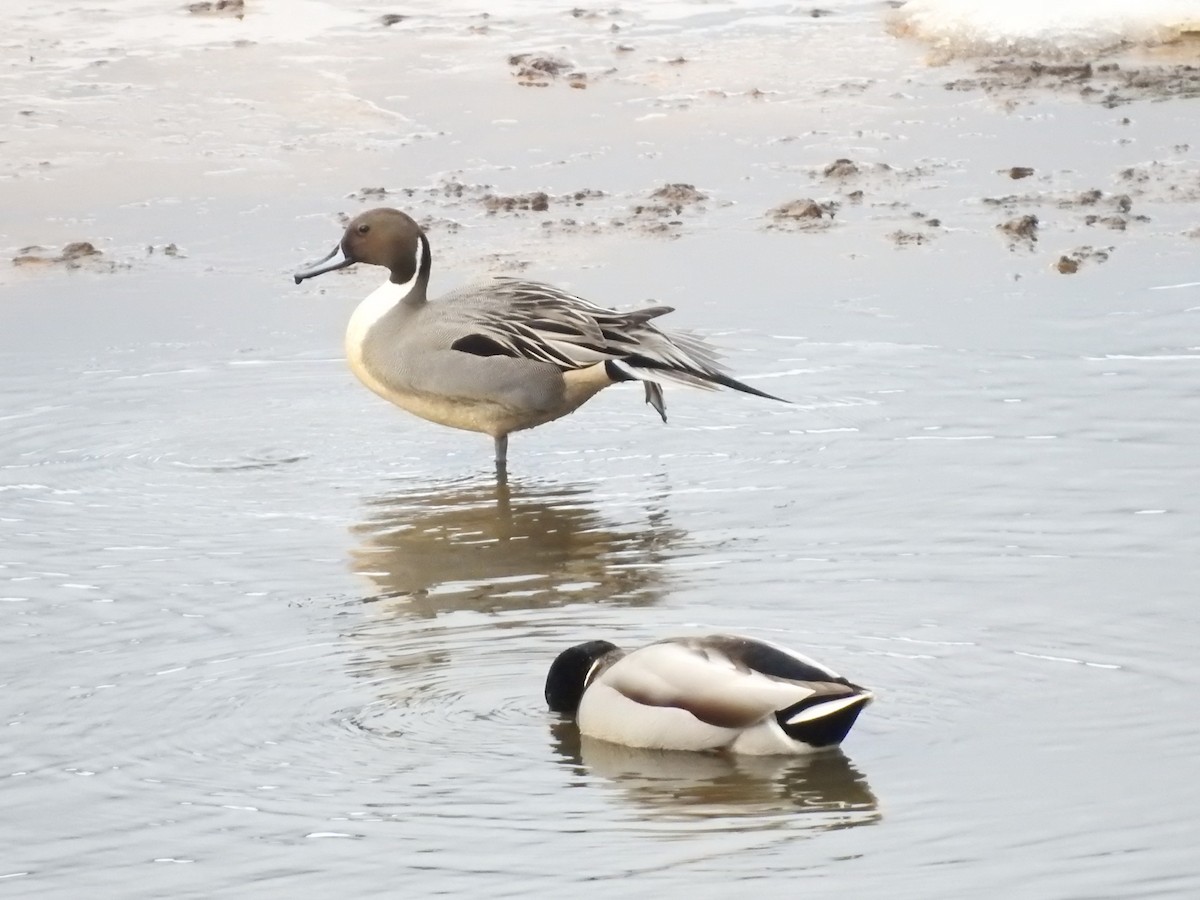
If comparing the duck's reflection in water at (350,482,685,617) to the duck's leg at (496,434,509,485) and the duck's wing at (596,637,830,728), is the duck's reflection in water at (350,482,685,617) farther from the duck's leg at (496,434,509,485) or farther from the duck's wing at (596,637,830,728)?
the duck's wing at (596,637,830,728)

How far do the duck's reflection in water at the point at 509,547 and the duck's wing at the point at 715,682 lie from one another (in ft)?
3.87

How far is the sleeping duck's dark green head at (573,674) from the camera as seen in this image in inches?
247

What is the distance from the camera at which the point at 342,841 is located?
5355 millimetres

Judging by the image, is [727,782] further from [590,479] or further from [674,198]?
[674,198]

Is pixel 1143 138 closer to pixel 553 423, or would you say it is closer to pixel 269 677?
pixel 553 423

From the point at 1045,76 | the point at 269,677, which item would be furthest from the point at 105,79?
the point at 269,677

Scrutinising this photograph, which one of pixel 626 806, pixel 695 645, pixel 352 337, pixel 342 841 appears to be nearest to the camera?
pixel 342 841

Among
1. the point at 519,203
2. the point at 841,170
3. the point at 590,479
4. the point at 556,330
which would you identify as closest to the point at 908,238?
the point at 841,170

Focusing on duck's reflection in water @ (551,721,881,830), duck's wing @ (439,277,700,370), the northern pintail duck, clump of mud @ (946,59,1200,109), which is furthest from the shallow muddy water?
duck's wing @ (439,277,700,370)

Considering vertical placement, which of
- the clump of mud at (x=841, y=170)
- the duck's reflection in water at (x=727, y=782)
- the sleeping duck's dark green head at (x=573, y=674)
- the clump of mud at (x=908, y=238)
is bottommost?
the duck's reflection in water at (x=727, y=782)

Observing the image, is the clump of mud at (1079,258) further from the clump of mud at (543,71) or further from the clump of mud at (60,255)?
the clump of mud at (60,255)

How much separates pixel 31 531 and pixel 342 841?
3.30 metres

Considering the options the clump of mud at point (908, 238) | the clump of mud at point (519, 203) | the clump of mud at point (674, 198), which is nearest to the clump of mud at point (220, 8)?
the clump of mud at point (519, 203)

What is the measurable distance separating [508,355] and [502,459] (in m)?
0.44
